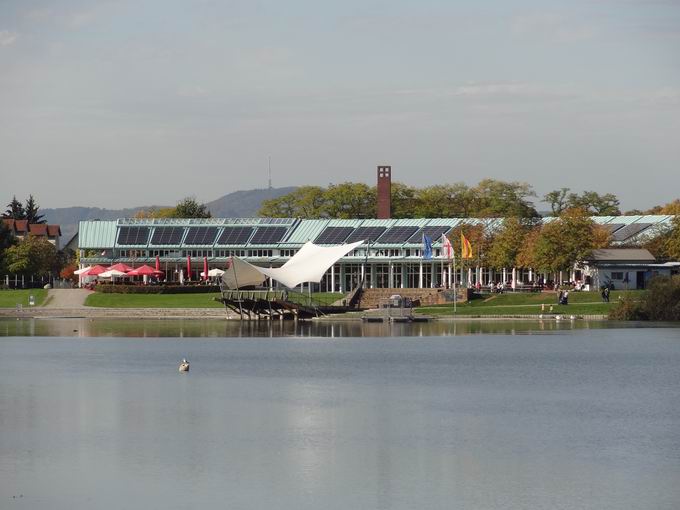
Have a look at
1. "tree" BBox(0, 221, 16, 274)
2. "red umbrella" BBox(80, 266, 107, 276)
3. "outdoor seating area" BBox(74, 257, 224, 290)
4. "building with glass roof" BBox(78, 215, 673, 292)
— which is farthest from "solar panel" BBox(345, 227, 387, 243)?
"tree" BBox(0, 221, 16, 274)

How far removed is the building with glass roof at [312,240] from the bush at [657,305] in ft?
86.2

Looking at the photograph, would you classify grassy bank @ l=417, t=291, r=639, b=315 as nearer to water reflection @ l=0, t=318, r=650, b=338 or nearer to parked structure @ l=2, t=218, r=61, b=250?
water reflection @ l=0, t=318, r=650, b=338

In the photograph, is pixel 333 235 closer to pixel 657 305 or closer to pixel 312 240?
pixel 312 240

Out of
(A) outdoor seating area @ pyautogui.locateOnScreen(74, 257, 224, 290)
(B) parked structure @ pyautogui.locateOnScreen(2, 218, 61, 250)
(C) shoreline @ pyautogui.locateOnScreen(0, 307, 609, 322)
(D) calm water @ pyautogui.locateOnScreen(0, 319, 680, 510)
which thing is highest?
(B) parked structure @ pyautogui.locateOnScreen(2, 218, 61, 250)

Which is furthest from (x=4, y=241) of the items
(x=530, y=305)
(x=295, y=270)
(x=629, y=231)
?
(x=629, y=231)

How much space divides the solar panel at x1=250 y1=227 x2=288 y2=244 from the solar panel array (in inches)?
1232

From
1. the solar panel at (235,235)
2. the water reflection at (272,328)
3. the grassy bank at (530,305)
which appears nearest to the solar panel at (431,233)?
the solar panel at (235,235)

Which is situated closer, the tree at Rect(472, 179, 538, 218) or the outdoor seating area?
the outdoor seating area

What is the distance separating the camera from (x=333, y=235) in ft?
390

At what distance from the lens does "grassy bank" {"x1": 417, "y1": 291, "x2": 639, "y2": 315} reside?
82.2 metres

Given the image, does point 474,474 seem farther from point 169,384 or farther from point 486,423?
point 169,384

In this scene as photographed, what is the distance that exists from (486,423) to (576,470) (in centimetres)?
662

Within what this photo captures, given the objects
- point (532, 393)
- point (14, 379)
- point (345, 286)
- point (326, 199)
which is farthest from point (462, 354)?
point (326, 199)

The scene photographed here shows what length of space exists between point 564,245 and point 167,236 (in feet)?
143
